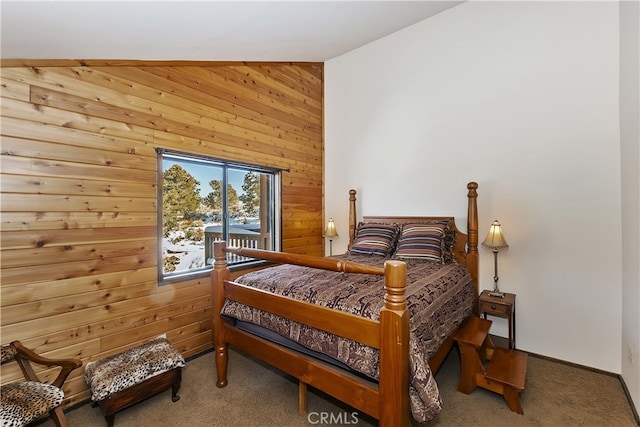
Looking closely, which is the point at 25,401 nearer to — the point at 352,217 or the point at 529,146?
the point at 352,217

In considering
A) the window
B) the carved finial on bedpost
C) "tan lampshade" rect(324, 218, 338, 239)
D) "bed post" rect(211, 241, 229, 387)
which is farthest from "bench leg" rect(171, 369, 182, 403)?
"tan lampshade" rect(324, 218, 338, 239)

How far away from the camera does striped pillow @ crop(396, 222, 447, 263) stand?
9.13 feet

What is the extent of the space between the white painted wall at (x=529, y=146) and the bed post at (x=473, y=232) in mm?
144

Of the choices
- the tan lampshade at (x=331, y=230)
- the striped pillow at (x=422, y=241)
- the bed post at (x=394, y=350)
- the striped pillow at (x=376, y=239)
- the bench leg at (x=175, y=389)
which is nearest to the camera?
the bed post at (x=394, y=350)

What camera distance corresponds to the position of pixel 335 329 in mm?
1481

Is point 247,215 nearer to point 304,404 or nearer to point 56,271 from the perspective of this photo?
point 56,271

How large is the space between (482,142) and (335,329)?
2567 mm

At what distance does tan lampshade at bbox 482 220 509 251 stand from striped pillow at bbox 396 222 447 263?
0.42 meters

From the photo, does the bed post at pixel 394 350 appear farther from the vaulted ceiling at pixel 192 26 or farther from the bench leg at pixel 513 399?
the vaulted ceiling at pixel 192 26

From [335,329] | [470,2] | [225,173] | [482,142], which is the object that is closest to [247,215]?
[225,173]

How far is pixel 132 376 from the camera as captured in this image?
6.06ft

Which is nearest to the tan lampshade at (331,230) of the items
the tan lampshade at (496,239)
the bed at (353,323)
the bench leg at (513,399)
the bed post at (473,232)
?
the bed at (353,323)

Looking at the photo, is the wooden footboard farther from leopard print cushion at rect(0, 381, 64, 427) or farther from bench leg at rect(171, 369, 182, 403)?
leopard print cushion at rect(0, 381, 64, 427)

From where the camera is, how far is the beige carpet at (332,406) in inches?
70.9
